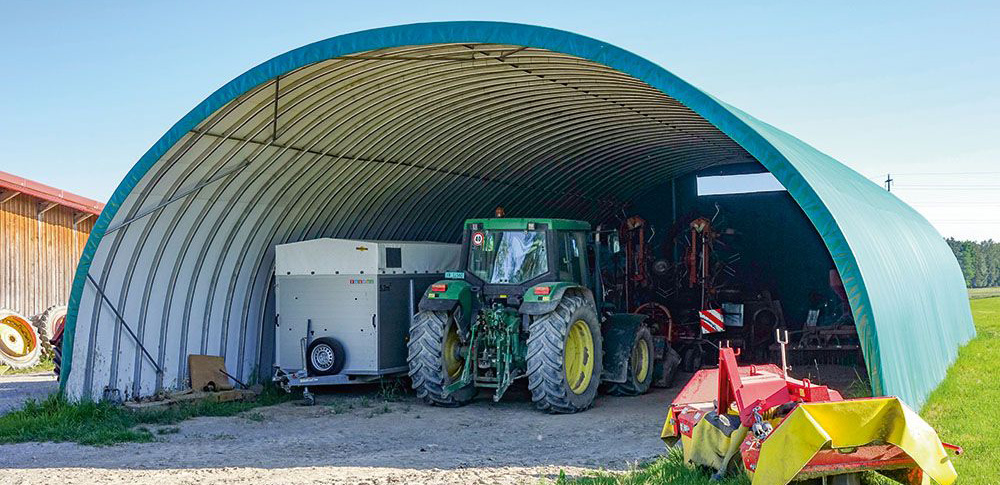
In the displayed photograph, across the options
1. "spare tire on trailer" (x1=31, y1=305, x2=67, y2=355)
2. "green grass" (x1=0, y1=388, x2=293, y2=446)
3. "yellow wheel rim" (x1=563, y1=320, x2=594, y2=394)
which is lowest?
"green grass" (x1=0, y1=388, x2=293, y2=446)

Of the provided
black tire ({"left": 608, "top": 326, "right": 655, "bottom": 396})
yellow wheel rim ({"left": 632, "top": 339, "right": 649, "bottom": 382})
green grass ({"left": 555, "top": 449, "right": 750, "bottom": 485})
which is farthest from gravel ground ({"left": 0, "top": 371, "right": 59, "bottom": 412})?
green grass ({"left": 555, "top": 449, "right": 750, "bottom": 485})

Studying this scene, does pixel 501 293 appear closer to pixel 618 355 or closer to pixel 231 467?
pixel 618 355

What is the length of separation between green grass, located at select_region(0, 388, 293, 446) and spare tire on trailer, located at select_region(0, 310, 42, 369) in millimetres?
6216

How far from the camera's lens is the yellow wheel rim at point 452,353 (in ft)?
35.2

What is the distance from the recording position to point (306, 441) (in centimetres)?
870

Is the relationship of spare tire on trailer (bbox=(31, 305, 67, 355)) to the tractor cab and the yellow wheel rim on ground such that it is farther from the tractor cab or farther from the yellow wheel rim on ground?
the tractor cab

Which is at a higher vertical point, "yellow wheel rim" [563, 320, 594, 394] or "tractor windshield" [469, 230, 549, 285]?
"tractor windshield" [469, 230, 549, 285]

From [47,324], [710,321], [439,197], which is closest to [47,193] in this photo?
[47,324]

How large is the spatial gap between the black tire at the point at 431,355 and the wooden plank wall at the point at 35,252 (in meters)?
9.22

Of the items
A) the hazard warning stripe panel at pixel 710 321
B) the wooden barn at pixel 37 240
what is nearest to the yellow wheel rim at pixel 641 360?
the hazard warning stripe panel at pixel 710 321

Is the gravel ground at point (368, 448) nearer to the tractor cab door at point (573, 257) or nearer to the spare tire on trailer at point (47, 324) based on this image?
the tractor cab door at point (573, 257)

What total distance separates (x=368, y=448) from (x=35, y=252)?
11.3m

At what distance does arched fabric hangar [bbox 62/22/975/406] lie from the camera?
8.62m

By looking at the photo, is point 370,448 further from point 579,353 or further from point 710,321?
point 710,321
